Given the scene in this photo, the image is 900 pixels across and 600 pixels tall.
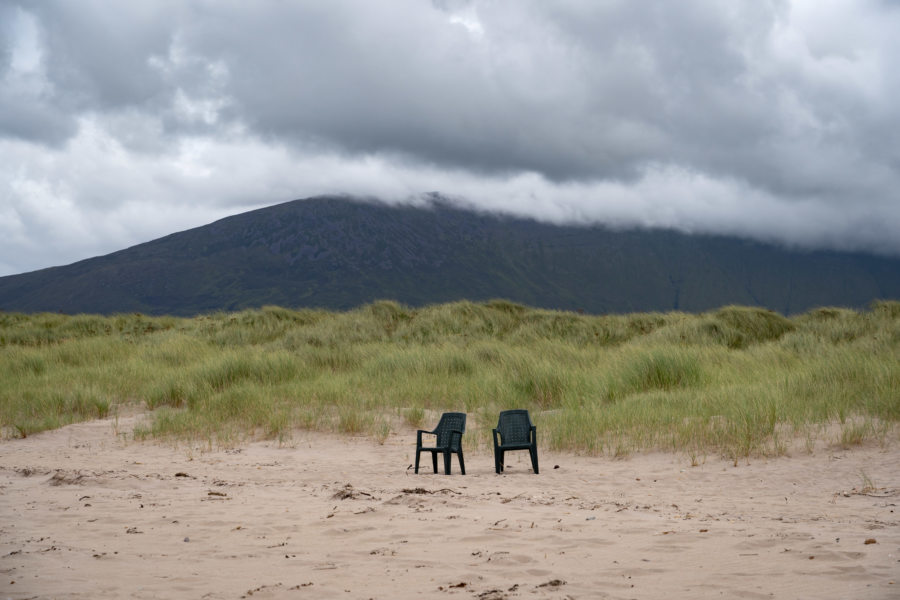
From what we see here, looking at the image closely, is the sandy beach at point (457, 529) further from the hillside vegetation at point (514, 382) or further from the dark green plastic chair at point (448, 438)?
the hillside vegetation at point (514, 382)

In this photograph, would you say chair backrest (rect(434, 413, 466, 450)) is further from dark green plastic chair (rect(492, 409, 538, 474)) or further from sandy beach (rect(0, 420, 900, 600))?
sandy beach (rect(0, 420, 900, 600))

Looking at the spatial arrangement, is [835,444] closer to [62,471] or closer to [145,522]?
[145,522]

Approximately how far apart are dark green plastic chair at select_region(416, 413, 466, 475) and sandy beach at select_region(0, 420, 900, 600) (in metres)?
0.30

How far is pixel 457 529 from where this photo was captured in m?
5.87

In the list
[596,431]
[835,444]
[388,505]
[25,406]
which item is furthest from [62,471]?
[835,444]

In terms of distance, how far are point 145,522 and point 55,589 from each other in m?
1.99

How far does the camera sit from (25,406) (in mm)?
13656

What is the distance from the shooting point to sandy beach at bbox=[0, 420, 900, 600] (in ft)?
14.6

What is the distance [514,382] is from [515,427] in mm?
5158

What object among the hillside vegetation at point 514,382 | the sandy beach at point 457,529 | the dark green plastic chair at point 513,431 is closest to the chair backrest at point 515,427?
the dark green plastic chair at point 513,431

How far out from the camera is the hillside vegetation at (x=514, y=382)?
10406mm

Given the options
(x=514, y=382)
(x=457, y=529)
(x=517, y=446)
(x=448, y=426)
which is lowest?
(x=457, y=529)

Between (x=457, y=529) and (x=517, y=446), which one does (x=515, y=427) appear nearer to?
(x=517, y=446)

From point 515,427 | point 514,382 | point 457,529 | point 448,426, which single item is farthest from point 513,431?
point 514,382
